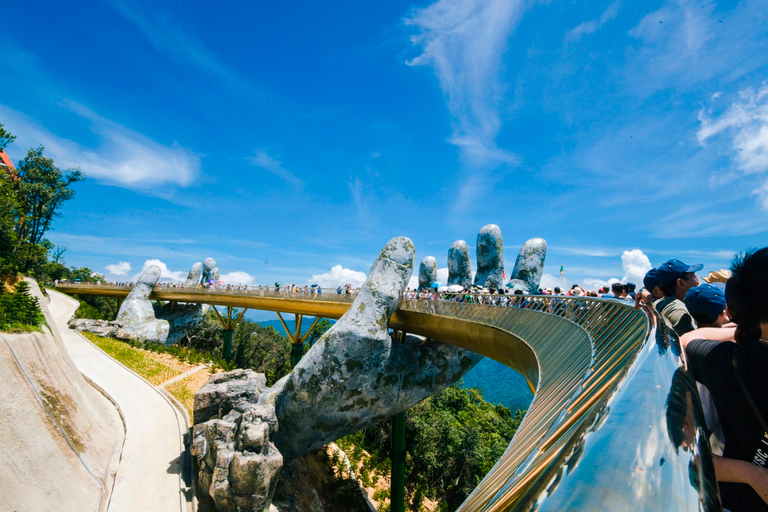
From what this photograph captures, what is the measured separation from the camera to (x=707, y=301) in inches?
111

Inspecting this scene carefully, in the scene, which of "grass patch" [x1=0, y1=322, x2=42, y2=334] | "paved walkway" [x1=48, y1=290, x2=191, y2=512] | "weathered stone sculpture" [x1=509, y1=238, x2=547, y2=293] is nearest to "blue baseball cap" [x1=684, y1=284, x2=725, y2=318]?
"paved walkway" [x1=48, y1=290, x2=191, y2=512]

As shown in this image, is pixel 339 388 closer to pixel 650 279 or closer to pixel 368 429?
pixel 650 279

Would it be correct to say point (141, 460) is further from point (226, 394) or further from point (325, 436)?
point (325, 436)

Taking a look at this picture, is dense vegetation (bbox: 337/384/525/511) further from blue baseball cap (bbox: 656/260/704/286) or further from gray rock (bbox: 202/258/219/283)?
gray rock (bbox: 202/258/219/283)

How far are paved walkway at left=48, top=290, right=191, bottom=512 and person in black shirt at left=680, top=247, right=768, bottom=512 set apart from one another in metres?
12.5

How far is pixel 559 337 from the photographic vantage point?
228 inches

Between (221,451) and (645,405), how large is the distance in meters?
11.8

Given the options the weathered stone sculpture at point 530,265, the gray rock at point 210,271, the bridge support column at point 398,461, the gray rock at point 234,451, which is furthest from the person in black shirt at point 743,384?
the gray rock at point 210,271

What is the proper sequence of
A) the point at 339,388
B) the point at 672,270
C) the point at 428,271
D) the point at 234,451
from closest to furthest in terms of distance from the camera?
the point at 672,270
the point at 234,451
the point at 339,388
the point at 428,271

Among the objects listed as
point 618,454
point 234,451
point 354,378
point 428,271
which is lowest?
point 234,451

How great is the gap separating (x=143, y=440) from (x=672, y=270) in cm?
1630

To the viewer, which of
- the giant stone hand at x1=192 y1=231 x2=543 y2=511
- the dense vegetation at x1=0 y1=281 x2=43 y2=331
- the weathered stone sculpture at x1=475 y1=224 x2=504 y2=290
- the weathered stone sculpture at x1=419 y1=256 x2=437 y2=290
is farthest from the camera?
the weathered stone sculpture at x1=419 y1=256 x2=437 y2=290

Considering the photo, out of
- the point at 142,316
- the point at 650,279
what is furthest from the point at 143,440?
the point at 142,316

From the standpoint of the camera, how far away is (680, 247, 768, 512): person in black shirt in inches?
57.5
